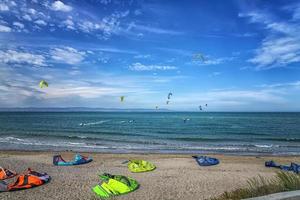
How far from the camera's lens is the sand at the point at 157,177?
35.7 ft

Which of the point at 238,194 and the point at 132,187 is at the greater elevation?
the point at 238,194

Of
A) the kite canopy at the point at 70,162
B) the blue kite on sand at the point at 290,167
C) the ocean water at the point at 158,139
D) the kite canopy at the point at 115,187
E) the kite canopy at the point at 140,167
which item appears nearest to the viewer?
the kite canopy at the point at 115,187

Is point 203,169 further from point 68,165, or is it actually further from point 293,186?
point 293,186

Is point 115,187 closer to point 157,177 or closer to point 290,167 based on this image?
point 157,177

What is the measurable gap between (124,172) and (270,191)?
9.75 metres

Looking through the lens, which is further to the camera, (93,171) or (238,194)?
(93,171)

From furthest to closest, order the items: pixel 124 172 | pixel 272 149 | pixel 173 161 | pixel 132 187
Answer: pixel 272 149 < pixel 173 161 < pixel 124 172 < pixel 132 187

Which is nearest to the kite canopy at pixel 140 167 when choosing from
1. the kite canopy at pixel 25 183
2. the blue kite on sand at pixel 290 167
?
the kite canopy at pixel 25 183

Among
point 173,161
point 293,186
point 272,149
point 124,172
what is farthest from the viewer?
Answer: point 272,149

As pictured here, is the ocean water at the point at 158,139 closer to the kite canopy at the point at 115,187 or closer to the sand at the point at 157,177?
the sand at the point at 157,177

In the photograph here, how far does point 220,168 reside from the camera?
1600cm

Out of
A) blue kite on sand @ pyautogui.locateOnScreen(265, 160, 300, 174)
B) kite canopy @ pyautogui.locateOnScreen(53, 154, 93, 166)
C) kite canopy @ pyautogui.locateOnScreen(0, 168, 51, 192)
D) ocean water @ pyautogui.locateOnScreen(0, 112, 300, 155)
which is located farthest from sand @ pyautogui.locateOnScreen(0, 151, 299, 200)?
ocean water @ pyautogui.locateOnScreen(0, 112, 300, 155)

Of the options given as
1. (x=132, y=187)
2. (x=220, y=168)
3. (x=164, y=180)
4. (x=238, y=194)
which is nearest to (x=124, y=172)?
(x=164, y=180)

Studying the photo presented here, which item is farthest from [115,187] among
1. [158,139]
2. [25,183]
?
[158,139]
